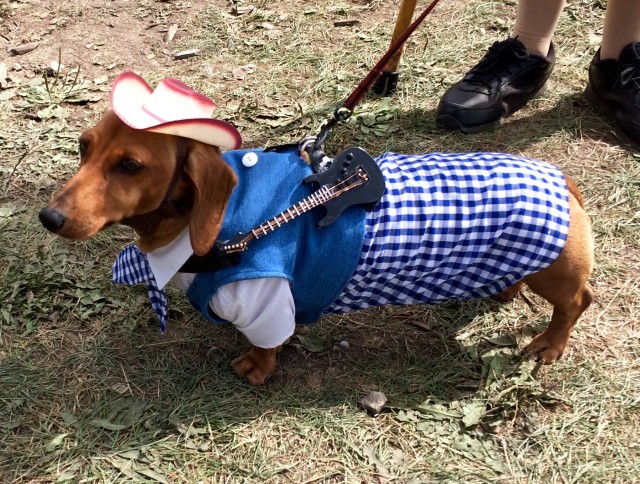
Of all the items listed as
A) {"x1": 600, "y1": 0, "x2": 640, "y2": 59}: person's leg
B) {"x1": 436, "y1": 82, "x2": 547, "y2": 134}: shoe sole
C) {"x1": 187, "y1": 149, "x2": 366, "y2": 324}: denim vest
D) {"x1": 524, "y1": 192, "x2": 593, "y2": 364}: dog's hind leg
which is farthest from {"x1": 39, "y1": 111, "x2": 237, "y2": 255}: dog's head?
{"x1": 600, "y1": 0, "x2": 640, "y2": 59}: person's leg

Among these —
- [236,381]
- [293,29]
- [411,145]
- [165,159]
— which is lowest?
[236,381]

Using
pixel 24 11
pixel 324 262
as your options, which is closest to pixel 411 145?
pixel 324 262

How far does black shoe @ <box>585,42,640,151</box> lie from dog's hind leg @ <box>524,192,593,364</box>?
4.83ft

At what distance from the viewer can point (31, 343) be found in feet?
8.68

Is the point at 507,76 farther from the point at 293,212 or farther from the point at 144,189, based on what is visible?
the point at 144,189

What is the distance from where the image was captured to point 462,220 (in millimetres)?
2119

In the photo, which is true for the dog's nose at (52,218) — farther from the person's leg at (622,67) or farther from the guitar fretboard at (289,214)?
the person's leg at (622,67)

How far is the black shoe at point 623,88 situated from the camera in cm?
348

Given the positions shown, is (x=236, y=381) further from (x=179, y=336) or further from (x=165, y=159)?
(x=165, y=159)

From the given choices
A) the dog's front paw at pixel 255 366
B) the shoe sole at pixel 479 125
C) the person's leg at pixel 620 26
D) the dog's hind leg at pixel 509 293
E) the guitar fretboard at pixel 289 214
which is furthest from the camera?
the shoe sole at pixel 479 125

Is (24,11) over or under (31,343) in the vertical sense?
over

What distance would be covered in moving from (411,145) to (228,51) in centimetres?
149

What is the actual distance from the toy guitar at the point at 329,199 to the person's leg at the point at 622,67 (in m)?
2.09

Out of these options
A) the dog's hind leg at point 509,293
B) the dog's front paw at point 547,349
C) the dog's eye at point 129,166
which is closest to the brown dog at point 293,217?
the dog's eye at point 129,166
